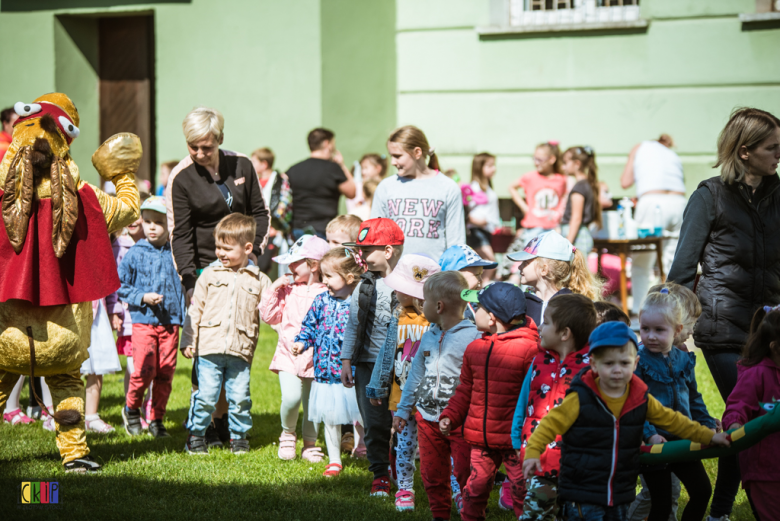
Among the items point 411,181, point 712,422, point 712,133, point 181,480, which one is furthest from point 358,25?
point 712,422

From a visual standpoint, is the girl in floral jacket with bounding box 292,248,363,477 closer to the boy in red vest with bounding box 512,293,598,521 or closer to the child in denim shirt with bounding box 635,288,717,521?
the boy in red vest with bounding box 512,293,598,521

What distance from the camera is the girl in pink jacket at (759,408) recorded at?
3.46 metres

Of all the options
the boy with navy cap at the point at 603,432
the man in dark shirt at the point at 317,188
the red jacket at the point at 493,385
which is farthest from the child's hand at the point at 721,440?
the man in dark shirt at the point at 317,188

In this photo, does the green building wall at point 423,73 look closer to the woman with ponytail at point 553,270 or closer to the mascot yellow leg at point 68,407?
the woman with ponytail at point 553,270

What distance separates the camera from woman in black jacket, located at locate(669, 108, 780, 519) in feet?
13.4

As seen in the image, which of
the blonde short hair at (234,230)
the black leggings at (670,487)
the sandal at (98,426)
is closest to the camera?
the black leggings at (670,487)

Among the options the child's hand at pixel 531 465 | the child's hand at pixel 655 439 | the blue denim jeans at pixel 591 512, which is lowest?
the blue denim jeans at pixel 591 512

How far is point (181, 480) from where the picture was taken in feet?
16.4

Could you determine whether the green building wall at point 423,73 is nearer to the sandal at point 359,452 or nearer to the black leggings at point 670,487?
the sandal at point 359,452

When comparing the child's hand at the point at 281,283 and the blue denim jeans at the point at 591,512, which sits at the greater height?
the child's hand at the point at 281,283

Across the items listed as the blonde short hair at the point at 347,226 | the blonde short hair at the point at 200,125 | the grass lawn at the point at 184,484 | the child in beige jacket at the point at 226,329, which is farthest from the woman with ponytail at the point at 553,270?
the blonde short hair at the point at 200,125

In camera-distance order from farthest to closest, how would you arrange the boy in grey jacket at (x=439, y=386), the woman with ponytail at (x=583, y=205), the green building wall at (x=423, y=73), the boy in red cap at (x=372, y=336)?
the green building wall at (x=423, y=73) < the woman with ponytail at (x=583, y=205) < the boy in red cap at (x=372, y=336) < the boy in grey jacket at (x=439, y=386)

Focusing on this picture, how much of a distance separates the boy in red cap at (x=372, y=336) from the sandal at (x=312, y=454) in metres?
0.78

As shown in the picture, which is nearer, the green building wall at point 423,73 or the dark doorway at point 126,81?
the green building wall at point 423,73
